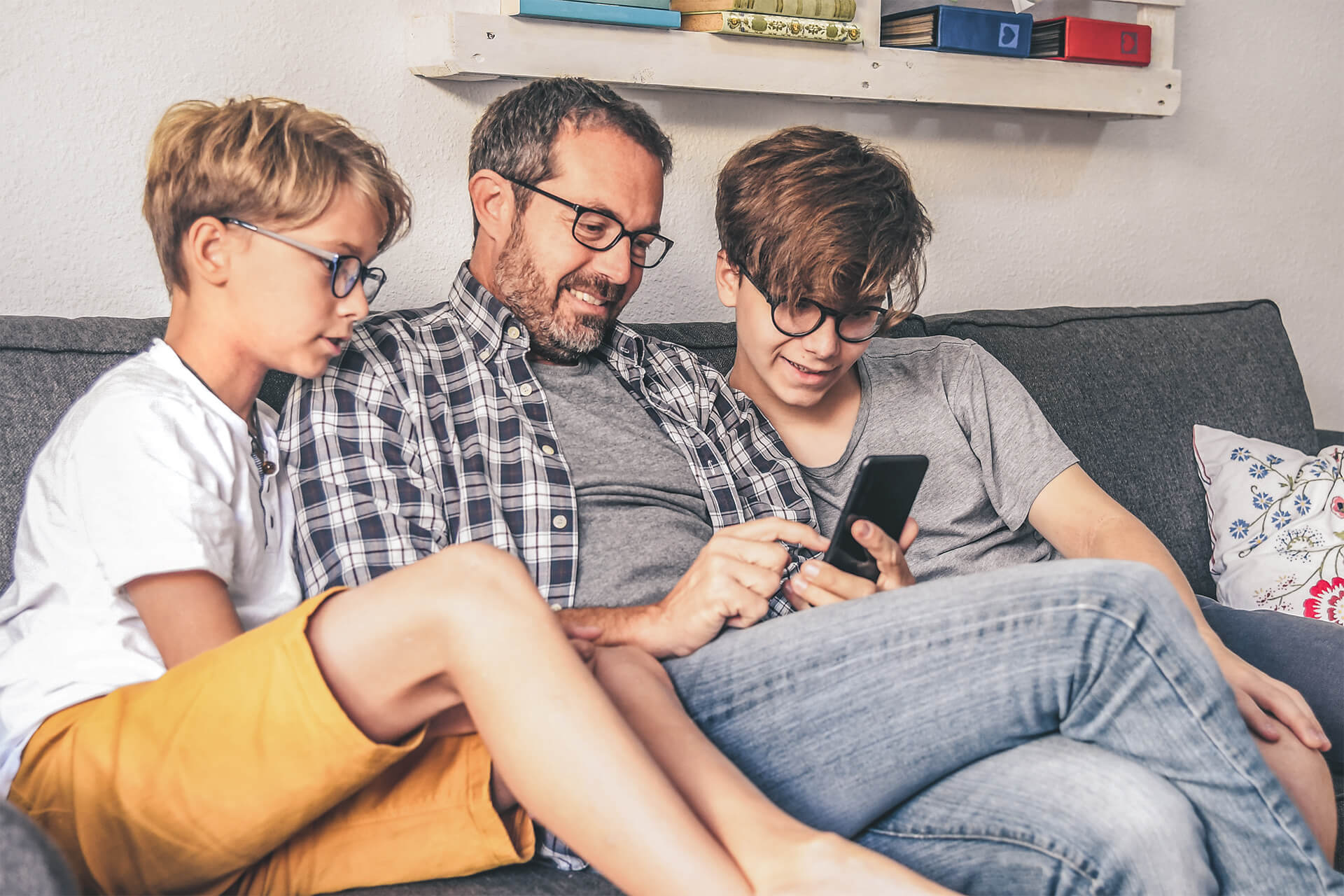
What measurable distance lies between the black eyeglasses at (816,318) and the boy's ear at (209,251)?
675 millimetres

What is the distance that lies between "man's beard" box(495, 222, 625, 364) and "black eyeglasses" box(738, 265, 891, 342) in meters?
0.21

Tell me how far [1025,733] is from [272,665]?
2.20 feet

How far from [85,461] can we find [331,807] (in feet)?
1.31

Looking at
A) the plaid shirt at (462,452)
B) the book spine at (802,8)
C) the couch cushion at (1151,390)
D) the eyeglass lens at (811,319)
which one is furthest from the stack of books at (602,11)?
the couch cushion at (1151,390)

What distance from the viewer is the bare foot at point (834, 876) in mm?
807

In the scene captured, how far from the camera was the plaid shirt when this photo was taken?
1195 mm

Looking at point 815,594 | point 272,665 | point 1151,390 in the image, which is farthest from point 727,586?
point 1151,390

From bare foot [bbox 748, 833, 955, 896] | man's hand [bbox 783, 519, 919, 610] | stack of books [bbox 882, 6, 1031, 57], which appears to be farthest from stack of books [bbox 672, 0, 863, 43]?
bare foot [bbox 748, 833, 955, 896]

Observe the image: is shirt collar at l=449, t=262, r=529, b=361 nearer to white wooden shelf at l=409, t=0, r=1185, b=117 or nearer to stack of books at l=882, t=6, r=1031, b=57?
white wooden shelf at l=409, t=0, r=1185, b=117

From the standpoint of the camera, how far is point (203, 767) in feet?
2.85

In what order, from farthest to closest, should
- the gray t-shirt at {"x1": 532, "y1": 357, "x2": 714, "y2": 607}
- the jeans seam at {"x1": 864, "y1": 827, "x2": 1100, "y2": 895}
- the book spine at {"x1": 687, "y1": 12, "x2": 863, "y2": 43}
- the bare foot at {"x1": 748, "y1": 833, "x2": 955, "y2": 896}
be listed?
the book spine at {"x1": 687, "y1": 12, "x2": 863, "y2": 43}
the gray t-shirt at {"x1": 532, "y1": 357, "x2": 714, "y2": 607}
the jeans seam at {"x1": 864, "y1": 827, "x2": 1100, "y2": 895}
the bare foot at {"x1": 748, "y1": 833, "x2": 955, "y2": 896}

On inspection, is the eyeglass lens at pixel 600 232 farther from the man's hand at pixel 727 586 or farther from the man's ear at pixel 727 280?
the man's hand at pixel 727 586

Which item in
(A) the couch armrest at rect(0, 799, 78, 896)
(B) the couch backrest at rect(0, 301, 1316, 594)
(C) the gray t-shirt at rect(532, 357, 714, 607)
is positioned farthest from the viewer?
(B) the couch backrest at rect(0, 301, 1316, 594)

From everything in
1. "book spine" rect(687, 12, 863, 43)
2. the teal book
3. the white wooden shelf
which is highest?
the teal book
